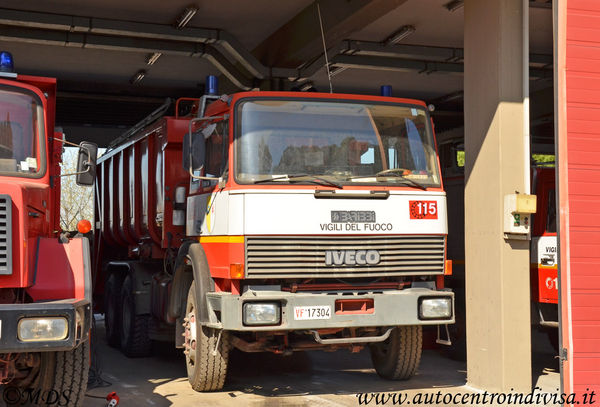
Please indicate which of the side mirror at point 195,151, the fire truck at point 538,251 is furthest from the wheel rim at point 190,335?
the fire truck at point 538,251

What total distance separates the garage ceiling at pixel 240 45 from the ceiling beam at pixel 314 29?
0.02 meters

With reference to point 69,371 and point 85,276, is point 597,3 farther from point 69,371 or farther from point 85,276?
point 69,371

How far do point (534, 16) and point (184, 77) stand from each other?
760cm

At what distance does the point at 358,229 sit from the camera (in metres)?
8.23

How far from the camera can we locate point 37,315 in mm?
5953

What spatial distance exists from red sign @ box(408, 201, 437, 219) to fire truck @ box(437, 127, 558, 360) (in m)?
2.35

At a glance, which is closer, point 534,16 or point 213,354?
point 213,354

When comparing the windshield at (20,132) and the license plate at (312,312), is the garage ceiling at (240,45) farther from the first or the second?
the windshield at (20,132)

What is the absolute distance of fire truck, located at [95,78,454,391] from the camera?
26.2ft

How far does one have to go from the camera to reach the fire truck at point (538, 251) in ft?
35.0

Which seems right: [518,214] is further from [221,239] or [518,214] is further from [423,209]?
[221,239]

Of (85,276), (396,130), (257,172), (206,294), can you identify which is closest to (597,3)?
(396,130)

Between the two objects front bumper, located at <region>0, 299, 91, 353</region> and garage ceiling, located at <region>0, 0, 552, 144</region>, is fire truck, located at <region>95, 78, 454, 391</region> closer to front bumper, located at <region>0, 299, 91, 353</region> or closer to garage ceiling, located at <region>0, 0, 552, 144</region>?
front bumper, located at <region>0, 299, 91, 353</region>

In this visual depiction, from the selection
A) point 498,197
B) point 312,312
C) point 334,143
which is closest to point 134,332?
point 312,312
